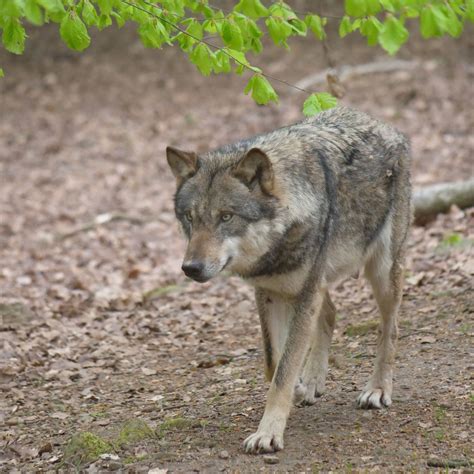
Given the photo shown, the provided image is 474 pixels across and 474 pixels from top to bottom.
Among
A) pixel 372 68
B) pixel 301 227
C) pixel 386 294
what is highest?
pixel 372 68

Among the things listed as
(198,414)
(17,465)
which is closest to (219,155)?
(198,414)

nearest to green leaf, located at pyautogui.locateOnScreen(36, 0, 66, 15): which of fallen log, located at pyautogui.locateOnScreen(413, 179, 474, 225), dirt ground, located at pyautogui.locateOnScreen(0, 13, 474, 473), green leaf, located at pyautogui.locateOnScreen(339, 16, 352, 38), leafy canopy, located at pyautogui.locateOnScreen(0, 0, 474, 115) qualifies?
leafy canopy, located at pyautogui.locateOnScreen(0, 0, 474, 115)

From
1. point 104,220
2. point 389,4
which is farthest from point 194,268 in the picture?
point 104,220

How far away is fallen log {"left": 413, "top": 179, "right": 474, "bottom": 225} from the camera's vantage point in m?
10.4

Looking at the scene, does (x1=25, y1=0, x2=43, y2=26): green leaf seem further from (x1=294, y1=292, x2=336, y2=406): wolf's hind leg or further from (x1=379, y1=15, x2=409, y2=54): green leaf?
(x1=294, y1=292, x2=336, y2=406): wolf's hind leg

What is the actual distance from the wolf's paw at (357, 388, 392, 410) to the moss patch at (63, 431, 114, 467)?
6.35 feet

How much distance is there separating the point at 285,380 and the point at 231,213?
1.25m

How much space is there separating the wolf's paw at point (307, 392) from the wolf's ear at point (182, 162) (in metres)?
1.89

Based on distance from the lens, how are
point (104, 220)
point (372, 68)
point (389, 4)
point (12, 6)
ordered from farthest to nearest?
point (372, 68)
point (104, 220)
point (389, 4)
point (12, 6)

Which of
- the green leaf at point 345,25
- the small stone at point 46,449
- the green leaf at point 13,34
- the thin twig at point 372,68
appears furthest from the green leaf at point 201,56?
the thin twig at point 372,68

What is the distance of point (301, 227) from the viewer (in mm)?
5582

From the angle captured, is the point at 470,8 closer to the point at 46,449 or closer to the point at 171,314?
the point at 46,449

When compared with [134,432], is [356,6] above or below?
above

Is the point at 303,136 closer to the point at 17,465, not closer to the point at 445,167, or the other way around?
the point at 17,465
